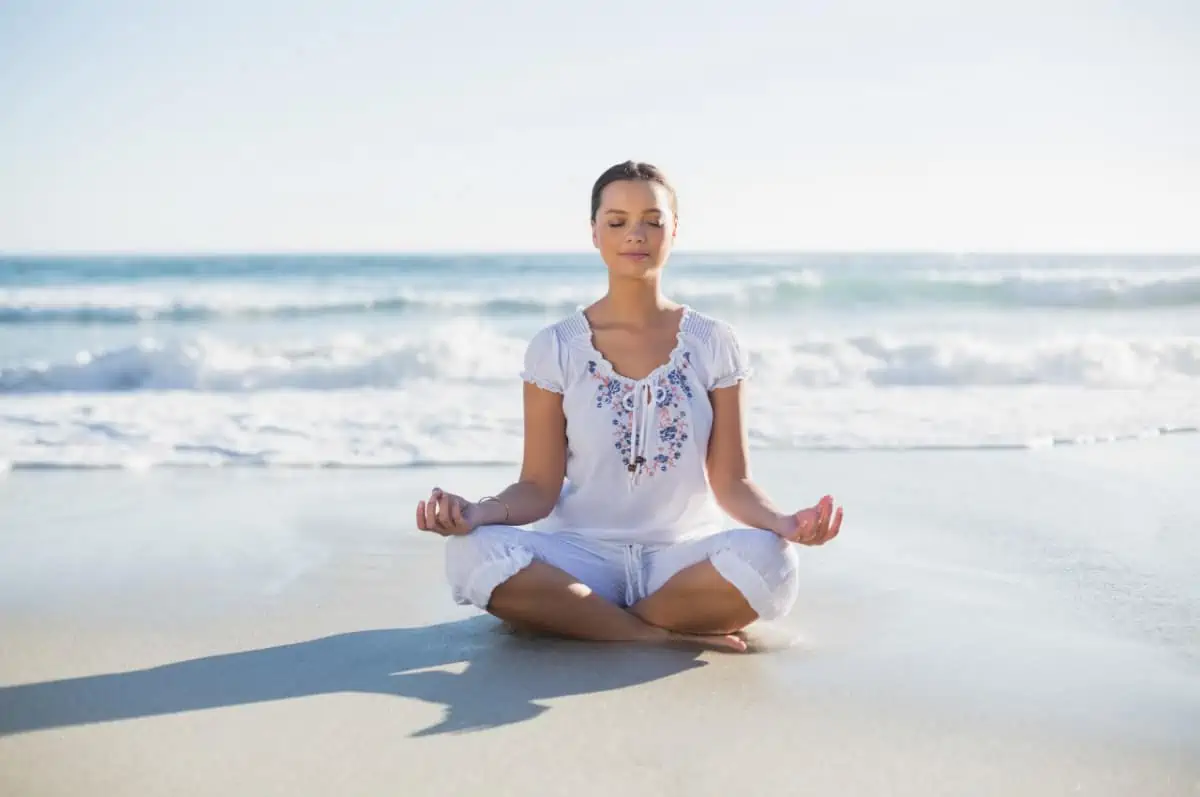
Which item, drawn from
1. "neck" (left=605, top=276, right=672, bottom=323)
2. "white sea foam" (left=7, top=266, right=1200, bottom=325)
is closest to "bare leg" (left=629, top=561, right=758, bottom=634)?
"neck" (left=605, top=276, right=672, bottom=323)

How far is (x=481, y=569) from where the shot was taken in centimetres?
336

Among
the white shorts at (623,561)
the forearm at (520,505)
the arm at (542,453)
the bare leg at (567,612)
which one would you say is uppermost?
the arm at (542,453)

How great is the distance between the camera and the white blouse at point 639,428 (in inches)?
138

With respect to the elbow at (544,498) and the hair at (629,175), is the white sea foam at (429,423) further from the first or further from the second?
the hair at (629,175)

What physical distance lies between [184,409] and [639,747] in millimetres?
6717

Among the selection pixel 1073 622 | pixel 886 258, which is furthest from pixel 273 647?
pixel 886 258

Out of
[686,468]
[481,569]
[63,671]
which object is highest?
[686,468]

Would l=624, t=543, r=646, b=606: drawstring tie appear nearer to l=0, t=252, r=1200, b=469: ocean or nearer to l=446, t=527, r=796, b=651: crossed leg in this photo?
l=446, t=527, r=796, b=651: crossed leg

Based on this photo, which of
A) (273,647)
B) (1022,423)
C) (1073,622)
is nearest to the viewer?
(273,647)

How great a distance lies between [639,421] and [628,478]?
6.8 inches

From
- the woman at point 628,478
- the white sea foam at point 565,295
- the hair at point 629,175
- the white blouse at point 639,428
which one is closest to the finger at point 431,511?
the woman at point 628,478

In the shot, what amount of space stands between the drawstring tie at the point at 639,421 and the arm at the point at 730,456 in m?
0.21

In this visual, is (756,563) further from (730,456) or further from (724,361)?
(724,361)

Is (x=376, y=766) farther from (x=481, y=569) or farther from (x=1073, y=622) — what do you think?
(x=1073, y=622)
